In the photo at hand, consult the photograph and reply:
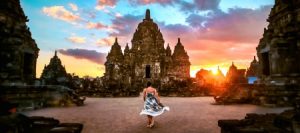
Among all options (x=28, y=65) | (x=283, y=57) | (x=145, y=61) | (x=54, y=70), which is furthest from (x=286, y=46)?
(x=145, y=61)

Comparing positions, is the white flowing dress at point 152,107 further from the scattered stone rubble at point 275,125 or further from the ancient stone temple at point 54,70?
the ancient stone temple at point 54,70

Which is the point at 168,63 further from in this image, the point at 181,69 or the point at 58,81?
the point at 58,81

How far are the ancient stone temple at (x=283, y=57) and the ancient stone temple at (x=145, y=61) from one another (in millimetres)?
29752

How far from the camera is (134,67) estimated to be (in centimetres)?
4541

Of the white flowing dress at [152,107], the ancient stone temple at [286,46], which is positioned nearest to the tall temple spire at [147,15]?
the ancient stone temple at [286,46]

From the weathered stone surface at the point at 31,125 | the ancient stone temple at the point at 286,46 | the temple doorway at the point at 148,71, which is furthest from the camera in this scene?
the temple doorway at the point at 148,71

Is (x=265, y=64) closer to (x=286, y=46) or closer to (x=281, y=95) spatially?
(x=286, y=46)

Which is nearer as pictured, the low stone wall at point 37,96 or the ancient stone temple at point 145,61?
the low stone wall at point 37,96

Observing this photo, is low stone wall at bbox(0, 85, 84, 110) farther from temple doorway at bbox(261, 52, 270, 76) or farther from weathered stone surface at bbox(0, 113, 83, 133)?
temple doorway at bbox(261, 52, 270, 76)

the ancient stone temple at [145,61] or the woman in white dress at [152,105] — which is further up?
the ancient stone temple at [145,61]

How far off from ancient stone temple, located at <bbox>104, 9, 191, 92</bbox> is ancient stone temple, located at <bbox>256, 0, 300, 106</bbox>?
29.8 metres

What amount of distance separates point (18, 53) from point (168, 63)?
114ft

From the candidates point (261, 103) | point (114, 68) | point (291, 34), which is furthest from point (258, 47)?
point (114, 68)

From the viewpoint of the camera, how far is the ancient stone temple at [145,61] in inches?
1767
